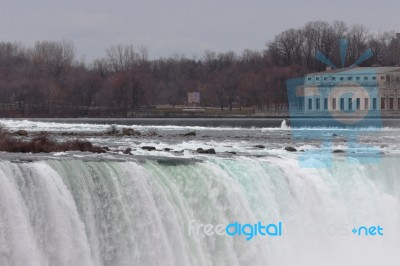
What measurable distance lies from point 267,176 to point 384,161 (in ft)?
18.8

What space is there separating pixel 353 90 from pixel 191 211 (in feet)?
282

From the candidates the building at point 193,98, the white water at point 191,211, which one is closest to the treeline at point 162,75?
the building at point 193,98

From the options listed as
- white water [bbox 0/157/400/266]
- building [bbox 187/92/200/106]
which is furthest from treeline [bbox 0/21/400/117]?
white water [bbox 0/157/400/266]

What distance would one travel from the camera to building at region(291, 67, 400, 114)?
10044 cm

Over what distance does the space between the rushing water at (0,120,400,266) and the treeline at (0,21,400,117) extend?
85.8 metres

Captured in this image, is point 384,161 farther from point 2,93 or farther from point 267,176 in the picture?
point 2,93

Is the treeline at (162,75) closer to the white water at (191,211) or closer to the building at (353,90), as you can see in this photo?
the building at (353,90)

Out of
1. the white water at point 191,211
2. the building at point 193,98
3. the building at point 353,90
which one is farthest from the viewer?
the building at point 193,98

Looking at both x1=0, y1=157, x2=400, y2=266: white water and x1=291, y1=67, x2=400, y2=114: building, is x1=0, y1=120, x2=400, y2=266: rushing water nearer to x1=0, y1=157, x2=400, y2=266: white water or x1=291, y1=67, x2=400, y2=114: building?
x1=0, y1=157, x2=400, y2=266: white water

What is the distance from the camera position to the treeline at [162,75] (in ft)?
376

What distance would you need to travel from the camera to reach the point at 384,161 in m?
25.4

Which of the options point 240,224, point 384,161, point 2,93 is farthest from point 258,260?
point 2,93

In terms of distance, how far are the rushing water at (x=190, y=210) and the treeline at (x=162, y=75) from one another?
85779 millimetres

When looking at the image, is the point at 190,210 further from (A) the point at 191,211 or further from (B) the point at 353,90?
(B) the point at 353,90
